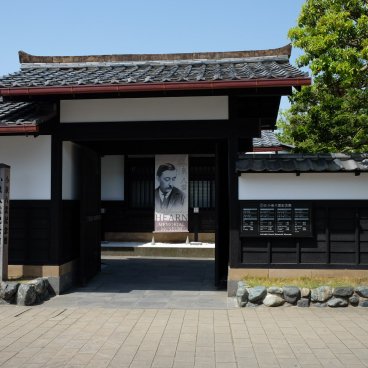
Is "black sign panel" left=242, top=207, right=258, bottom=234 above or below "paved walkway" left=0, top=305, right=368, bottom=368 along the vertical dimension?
above

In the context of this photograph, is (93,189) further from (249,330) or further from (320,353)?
(320,353)

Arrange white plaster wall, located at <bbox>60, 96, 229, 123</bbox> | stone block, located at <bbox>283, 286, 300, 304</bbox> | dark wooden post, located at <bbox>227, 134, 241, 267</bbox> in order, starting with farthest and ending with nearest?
white plaster wall, located at <bbox>60, 96, 229, 123</bbox>
dark wooden post, located at <bbox>227, 134, 241, 267</bbox>
stone block, located at <bbox>283, 286, 300, 304</bbox>

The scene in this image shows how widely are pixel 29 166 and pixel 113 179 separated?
9.28 metres

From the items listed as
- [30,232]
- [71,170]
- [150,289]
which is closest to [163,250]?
[150,289]

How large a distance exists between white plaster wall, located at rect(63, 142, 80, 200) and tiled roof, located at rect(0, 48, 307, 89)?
63.2 inches

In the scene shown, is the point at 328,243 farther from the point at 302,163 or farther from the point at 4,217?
the point at 4,217

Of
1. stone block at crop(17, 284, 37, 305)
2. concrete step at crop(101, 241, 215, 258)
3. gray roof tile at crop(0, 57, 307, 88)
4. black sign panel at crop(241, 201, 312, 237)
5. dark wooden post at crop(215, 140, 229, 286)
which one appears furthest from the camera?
concrete step at crop(101, 241, 215, 258)

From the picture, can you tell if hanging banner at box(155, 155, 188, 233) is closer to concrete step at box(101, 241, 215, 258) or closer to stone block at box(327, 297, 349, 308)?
concrete step at box(101, 241, 215, 258)

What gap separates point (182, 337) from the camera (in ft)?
22.0

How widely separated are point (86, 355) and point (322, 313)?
4335 millimetres

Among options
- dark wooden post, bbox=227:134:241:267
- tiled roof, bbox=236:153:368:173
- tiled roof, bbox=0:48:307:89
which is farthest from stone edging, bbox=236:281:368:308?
tiled roof, bbox=0:48:307:89

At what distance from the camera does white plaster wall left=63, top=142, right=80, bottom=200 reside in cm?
1010

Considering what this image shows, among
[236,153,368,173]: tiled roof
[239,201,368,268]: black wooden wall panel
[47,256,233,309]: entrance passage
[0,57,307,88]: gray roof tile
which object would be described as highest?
[0,57,307,88]: gray roof tile

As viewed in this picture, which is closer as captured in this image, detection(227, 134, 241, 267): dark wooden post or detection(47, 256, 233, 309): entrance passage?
detection(47, 256, 233, 309): entrance passage
